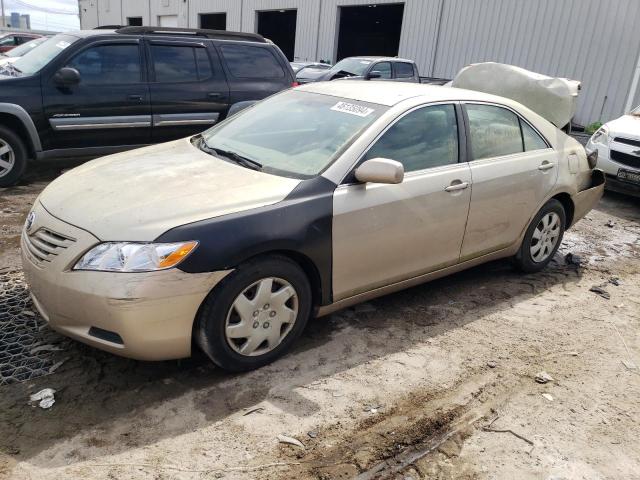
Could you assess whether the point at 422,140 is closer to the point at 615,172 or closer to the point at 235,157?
the point at 235,157

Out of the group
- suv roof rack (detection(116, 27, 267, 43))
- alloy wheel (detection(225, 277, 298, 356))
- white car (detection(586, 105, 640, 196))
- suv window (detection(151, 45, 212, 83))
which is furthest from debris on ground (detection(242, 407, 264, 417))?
white car (detection(586, 105, 640, 196))

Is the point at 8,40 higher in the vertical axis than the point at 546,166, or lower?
lower

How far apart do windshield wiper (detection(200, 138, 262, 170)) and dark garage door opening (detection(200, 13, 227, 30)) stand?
26462mm

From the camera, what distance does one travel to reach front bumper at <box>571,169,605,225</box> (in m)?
5.11

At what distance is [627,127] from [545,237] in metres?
4.42

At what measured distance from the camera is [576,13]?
46.0 feet

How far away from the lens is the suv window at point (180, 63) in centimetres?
689

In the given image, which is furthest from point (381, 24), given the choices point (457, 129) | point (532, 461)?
point (532, 461)

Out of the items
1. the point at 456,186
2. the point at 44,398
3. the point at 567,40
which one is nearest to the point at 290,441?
the point at 44,398

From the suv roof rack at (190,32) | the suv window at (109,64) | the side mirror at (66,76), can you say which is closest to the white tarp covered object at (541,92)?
the suv roof rack at (190,32)

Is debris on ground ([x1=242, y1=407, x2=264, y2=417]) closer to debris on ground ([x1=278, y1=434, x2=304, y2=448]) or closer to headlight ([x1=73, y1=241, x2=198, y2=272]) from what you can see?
debris on ground ([x1=278, y1=434, x2=304, y2=448])

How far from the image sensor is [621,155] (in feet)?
25.8

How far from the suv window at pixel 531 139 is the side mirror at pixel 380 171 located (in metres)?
1.82

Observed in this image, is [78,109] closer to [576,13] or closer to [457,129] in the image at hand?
[457,129]
